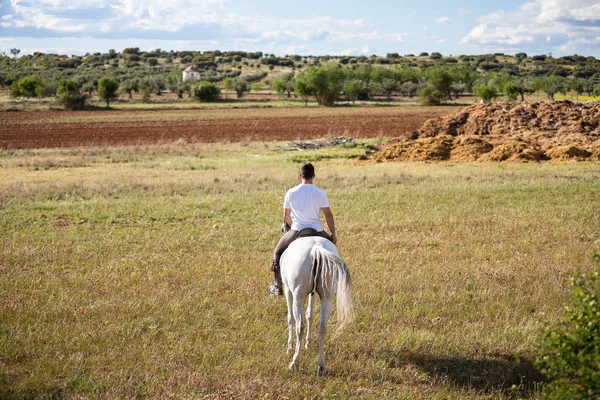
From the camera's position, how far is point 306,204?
8148mm

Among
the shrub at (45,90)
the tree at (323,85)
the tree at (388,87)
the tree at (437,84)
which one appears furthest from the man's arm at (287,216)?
the tree at (388,87)

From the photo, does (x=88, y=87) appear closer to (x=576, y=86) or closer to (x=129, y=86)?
(x=129, y=86)

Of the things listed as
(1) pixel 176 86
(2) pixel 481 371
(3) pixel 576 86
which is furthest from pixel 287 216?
(1) pixel 176 86

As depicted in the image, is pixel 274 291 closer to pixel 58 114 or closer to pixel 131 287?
pixel 131 287

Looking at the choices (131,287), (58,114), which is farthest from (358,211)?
(58,114)

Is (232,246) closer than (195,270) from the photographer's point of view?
No

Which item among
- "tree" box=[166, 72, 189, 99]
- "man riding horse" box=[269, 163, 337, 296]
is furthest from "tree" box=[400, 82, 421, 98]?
"man riding horse" box=[269, 163, 337, 296]

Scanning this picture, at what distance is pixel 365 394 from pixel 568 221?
11283 millimetres

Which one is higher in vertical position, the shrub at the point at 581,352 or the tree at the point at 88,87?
the tree at the point at 88,87

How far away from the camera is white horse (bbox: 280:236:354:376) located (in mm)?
7043

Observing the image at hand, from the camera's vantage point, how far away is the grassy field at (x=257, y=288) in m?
7.01

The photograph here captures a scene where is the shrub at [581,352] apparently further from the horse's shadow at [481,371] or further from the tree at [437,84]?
the tree at [437,84]

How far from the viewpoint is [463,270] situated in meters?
11.5

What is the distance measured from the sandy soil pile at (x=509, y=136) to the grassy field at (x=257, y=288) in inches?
349
